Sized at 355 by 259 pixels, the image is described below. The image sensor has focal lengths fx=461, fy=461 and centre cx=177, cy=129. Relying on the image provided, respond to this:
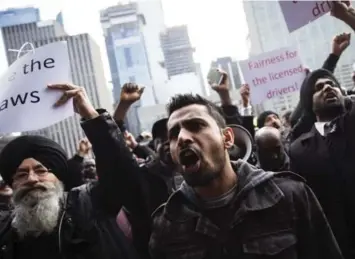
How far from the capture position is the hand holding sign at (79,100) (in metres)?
2.32

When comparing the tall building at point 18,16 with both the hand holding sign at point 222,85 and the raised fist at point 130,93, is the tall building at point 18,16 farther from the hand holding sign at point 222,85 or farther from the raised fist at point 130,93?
the raised fist at point 130,93

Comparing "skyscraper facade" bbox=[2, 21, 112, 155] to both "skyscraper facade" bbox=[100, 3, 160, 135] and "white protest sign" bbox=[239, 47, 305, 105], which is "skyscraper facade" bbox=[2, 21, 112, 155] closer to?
"skyscraper facade" bbox=[100, 3, 160, 135]

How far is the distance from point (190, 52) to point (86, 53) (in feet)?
230

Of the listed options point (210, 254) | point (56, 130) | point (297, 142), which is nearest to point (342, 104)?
point (297, 142)

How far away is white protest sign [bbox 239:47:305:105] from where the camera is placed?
520cm

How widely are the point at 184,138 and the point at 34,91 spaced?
1274mm

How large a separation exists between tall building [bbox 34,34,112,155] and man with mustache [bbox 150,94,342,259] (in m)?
90.6

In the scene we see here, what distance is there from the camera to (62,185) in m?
2.47

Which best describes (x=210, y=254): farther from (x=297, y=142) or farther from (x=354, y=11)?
(x=354, y=11)

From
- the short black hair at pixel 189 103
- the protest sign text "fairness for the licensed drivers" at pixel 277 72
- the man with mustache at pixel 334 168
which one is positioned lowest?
the man with mustache at pixel 334 168

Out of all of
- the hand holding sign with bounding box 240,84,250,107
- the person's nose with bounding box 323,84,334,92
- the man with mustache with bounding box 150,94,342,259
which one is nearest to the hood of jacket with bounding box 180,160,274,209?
the man with mustache with bounding box 150,94,342,259

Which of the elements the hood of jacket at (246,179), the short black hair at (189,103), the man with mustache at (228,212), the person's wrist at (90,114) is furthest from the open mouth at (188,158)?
the person's wrist at (90,114)

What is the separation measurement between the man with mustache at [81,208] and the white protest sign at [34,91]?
31 centimetres

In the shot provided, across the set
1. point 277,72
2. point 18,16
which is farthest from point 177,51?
point 277,72
